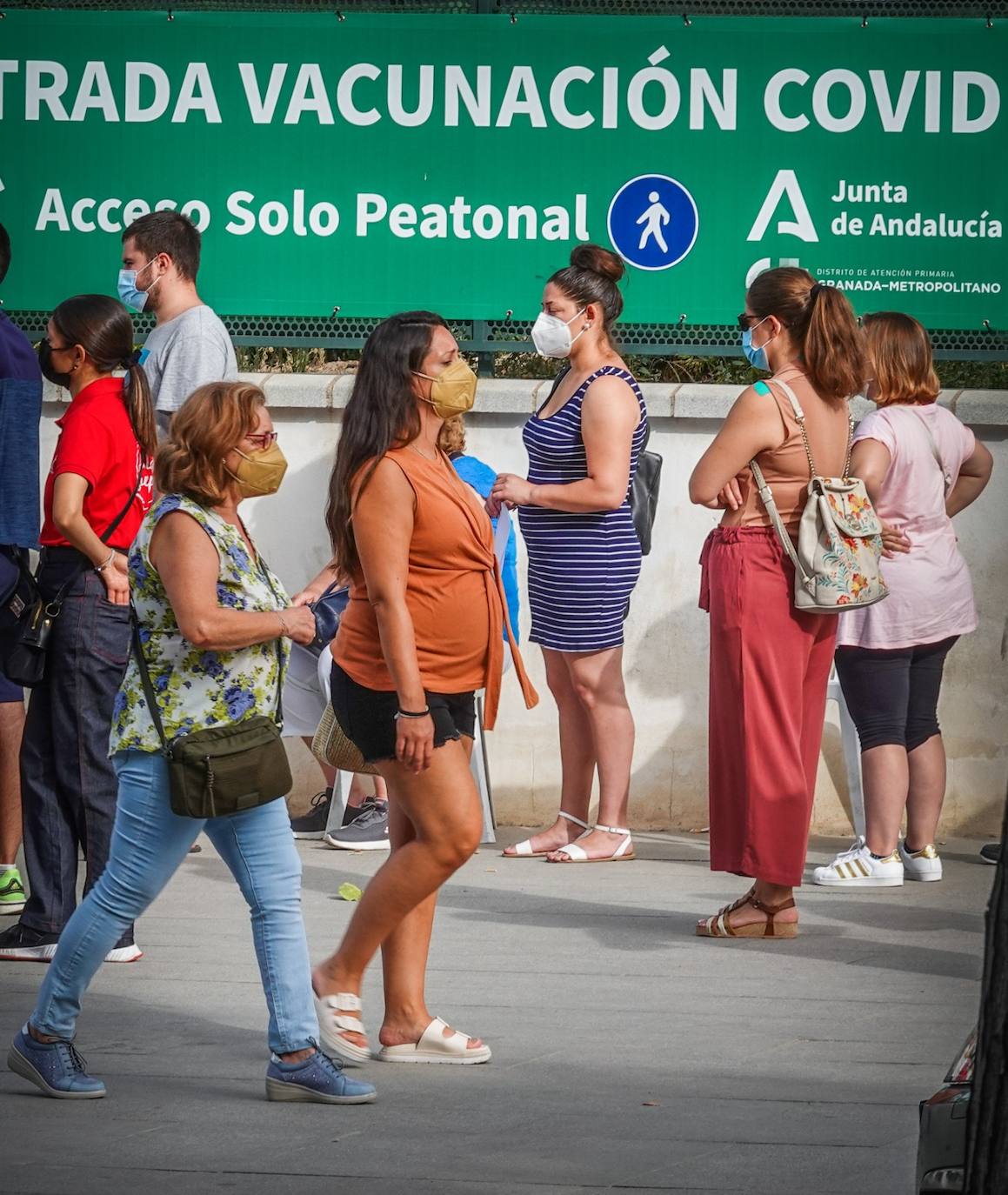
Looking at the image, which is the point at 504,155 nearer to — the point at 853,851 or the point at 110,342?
the point at 110,342

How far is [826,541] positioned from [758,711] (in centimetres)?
58

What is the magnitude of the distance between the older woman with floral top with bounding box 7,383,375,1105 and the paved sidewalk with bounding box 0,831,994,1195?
0.13 metres

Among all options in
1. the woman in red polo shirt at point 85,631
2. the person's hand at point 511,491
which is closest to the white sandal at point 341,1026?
the woman in red polo shirt at point 85,631

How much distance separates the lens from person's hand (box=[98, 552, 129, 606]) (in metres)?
6.30

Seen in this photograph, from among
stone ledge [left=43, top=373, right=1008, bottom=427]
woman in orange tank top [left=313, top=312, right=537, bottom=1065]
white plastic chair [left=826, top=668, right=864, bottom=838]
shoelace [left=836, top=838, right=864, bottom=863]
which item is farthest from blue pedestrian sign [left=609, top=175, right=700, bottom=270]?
woman in orange tank top [left=313, top=312, right=537, bottom=1065]

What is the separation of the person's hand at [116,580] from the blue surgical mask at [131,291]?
1837mm

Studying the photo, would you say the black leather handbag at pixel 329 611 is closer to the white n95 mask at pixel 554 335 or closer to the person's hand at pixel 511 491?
the person's hand at pixel 511 491

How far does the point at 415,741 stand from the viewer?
15.9 feet

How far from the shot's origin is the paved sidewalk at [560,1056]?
13.8 ft

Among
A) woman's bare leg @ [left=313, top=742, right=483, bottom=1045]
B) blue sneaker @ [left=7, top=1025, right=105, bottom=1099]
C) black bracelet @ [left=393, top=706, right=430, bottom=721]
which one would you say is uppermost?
black bracelet @ [left=393, top=706, right=430, bottom=721]

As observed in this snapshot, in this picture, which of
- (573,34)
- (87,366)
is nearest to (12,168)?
(573,34)

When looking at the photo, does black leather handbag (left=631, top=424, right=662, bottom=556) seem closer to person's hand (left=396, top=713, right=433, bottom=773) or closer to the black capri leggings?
the black capri leggings

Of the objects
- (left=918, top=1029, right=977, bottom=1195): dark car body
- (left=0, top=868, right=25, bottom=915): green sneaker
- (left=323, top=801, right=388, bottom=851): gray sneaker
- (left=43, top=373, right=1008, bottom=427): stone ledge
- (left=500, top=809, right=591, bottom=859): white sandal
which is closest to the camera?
(left=918, top=1029, right=977, bottom=1195): dark car body

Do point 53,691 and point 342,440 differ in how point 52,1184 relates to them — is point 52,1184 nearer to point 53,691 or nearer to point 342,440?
point 342,440
